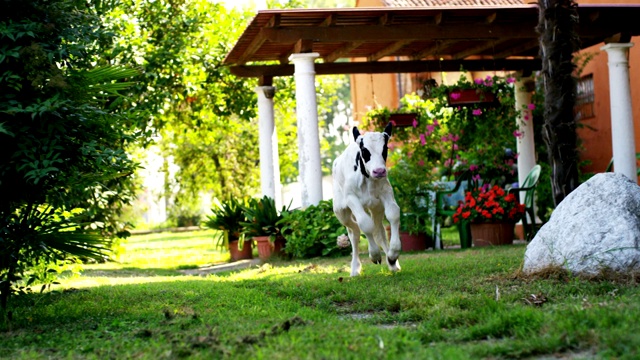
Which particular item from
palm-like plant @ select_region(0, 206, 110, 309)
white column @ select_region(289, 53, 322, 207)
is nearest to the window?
white column @ select_region(289, 53, 322, 207)

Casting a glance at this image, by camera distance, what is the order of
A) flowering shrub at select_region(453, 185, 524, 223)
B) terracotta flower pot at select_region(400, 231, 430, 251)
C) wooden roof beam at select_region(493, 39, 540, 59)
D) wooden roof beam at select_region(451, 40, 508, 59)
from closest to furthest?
flowering shrub at select_region(453, 185, 524, 223), terracotta flower pot at select_region(400, 231, 430, 251), wooden roof beam at select_region(451, 40, 508, 59), wooden roof beam at select_region(493, 39, 540, 59)

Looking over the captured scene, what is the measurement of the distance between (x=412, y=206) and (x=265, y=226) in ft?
8.72

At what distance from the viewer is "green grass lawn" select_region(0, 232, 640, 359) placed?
214 inches

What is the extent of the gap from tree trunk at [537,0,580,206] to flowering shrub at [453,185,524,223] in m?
3.96

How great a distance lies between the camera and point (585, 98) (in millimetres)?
20906

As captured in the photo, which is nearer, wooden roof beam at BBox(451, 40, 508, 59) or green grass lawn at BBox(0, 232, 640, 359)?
green grass lawn at BBox(0, 232, 640, 359)

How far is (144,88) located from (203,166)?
48.2ft

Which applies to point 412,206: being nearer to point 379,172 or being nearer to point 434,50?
point 434,50

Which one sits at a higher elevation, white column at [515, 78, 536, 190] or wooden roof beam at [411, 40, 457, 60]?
wooden roof beam at [411, 40, 457, 60]

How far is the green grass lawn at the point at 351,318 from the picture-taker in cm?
543

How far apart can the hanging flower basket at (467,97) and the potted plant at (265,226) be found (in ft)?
11.5

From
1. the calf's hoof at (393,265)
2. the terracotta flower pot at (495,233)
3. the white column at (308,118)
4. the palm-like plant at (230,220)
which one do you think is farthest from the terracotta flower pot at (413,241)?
the calf's hoof at (393,265)

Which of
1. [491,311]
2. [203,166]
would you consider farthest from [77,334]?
[203,166]

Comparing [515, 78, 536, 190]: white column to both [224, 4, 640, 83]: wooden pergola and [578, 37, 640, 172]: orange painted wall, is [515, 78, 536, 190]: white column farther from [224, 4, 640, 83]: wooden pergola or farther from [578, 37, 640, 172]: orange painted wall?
[578, 37, 640, 172]: orange painted wall
